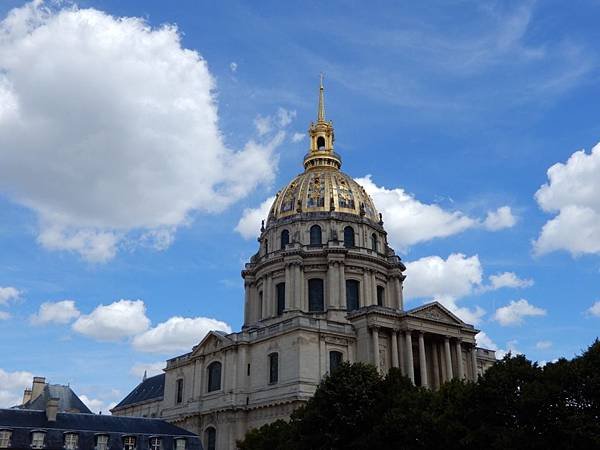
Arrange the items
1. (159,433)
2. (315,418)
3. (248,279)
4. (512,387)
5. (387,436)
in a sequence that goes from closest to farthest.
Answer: (512,387), (387,436), (315,418), (159,433), (248,279)

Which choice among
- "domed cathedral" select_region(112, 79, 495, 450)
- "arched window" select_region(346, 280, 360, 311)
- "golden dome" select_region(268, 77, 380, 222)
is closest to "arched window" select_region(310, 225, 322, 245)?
"domed cathedral" select_region(112, 79, 495, 450)

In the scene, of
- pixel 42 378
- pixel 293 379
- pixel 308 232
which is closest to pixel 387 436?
pixel 293 379

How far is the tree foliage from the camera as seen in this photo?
30.1m

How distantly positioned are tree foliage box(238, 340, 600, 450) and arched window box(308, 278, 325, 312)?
947 inches

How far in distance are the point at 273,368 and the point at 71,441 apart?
17.1 metres

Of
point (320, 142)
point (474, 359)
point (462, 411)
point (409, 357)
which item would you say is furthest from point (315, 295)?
point (462, 411)

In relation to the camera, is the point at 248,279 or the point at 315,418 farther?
the point at 248,279

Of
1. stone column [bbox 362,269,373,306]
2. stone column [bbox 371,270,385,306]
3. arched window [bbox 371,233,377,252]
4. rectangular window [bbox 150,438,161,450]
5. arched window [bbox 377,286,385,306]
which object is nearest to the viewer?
rectangular window [bbox 150,438,161,450]

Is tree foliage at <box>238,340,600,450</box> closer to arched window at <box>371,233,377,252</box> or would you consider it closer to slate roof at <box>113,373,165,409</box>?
arched window at <box>371,233,377,252</box>

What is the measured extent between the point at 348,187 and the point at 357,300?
542 inches

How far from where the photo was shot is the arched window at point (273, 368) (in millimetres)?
56969

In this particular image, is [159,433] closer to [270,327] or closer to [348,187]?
[270,327]

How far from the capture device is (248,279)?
73.6 meters

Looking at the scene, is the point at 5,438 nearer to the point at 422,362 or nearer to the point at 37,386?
the point at 37,386
